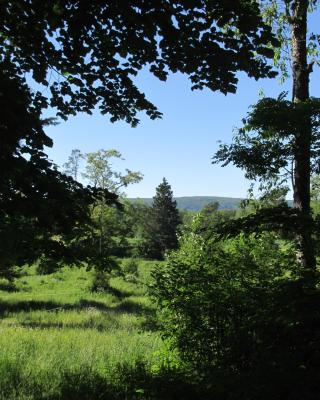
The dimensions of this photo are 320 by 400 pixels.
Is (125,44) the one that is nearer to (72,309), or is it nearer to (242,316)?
(242,316)

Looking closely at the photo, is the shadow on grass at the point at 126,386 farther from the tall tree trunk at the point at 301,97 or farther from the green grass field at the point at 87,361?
the tall tree trunk at the point at 301,97

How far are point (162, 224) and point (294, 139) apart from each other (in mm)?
55904

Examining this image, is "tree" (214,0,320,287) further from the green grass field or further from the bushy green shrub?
the green grass field

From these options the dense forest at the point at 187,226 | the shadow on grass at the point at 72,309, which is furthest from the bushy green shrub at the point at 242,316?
the shadow on grass at the point at 72,309

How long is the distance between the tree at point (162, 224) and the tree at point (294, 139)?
158 feet

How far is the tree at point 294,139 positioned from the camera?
526 centimetres

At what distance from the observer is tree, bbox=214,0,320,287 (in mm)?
5262

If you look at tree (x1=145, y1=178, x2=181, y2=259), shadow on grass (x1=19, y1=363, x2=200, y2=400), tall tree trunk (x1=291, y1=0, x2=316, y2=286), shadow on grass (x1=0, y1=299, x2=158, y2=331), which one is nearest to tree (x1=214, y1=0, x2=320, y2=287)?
tall tree trunk (x1=291, y1=0, x2=316, y2=286)

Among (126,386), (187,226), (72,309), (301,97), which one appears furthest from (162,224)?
(126,386)

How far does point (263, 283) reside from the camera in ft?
17.8

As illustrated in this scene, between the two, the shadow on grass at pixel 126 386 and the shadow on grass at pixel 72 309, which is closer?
the shadow on grass at pixel 126 386

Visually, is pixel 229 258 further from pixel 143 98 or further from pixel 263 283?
pixel 143 98

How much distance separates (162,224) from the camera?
62.1 m

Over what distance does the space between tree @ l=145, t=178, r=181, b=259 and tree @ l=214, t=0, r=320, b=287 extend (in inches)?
1891
